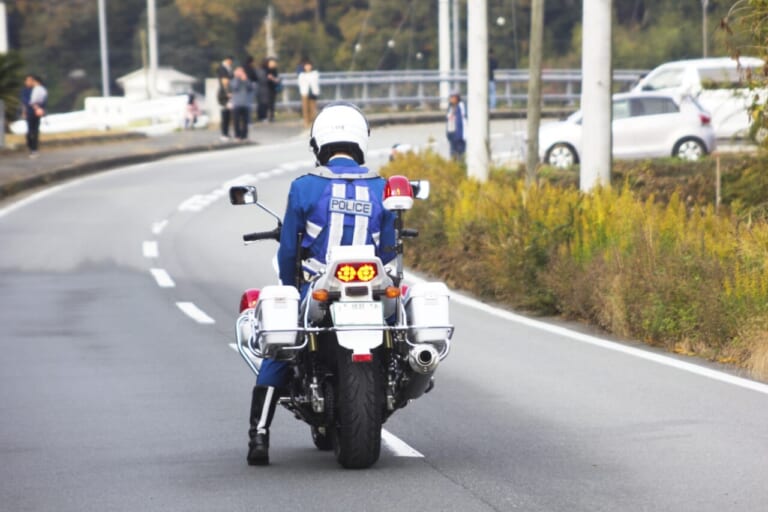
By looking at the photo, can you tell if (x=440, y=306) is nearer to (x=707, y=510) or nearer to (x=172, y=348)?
(x=707, y=510)

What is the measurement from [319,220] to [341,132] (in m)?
0.46

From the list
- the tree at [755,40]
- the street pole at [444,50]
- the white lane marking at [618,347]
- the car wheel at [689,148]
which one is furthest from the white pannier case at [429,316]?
the street pole at [444,50]

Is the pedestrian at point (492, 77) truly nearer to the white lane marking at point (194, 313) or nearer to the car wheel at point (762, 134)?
the car wheel at point (762, 134)

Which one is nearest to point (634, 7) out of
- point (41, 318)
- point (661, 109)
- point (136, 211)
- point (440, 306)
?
point (661, 109)

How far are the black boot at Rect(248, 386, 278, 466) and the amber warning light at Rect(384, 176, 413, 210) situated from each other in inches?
43.4

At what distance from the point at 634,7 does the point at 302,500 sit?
72.8m

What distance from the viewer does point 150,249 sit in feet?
74.5

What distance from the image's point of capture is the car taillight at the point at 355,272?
7445 mm

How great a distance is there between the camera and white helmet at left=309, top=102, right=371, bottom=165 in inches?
316

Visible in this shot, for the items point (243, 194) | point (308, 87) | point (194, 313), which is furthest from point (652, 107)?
point (243, 194)

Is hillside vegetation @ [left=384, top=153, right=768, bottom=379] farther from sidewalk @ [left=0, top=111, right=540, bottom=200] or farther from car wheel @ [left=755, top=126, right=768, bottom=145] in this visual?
sidewalk @ [left=0, top=111, right=540, bottom=200]

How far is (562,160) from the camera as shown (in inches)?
1320

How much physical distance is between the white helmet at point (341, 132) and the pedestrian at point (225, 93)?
3242cm

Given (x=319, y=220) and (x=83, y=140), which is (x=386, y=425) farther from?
(x=83, y=140)
